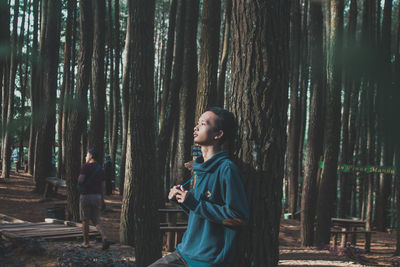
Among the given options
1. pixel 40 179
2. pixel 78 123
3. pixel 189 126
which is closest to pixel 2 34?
pixel 78 123

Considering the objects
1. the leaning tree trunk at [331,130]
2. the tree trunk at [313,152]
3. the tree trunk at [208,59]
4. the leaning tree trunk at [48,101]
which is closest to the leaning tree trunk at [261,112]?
the tree trunk at [208,59]

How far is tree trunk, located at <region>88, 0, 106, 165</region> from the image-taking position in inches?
511

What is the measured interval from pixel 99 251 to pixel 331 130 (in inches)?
245

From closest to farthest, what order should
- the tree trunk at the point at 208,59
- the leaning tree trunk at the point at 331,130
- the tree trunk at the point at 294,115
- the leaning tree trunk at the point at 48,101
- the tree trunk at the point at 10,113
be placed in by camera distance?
the tree trunk at the point at 208,59, the leaning tree trunk at the point at 331,130, the leaning tree trunk at the point at 48,101, the tree trunk at the point at 294,115, the tree trunk at the point at 10,113

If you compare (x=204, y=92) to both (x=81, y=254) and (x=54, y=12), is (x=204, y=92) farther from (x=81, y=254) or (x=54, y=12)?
(x=54, y=12)

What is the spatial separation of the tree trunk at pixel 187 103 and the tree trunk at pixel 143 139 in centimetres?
480

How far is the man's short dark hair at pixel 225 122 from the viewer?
10.0 ft

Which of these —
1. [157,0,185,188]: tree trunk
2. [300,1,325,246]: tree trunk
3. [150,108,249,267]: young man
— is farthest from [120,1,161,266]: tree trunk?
[300,1,325,246]: tree trunk

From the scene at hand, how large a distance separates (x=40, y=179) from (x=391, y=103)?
13.1 meters

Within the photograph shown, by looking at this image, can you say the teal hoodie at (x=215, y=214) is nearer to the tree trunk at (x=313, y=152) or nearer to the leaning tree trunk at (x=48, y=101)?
the tree trunk at (x=313, y=152)

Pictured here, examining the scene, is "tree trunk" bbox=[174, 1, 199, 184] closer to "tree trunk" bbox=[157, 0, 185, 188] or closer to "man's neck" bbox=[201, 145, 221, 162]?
"tree trunk" bbox=[157, 0, 185, 188]

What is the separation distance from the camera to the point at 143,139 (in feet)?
21.5

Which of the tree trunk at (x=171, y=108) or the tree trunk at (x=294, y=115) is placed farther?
the tree trunk at (x=294, y=115)

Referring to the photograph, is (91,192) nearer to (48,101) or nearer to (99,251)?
(99,251)
